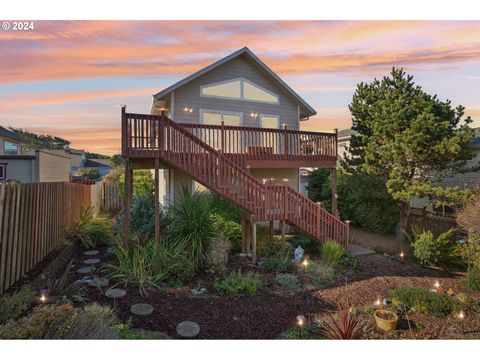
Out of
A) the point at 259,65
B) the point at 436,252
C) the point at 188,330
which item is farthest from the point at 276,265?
the point at 259,65

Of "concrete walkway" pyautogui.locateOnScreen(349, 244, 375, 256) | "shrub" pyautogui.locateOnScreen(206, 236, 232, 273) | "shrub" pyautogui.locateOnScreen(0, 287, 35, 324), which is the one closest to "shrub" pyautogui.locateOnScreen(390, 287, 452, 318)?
"concrete walkway" pyautogui.locateOnScreen(349, 244, 375, 256)

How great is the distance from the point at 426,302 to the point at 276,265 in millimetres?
2822

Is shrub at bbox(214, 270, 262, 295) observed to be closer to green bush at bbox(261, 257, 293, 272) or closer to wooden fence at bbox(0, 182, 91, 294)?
green bush at bbox(261, 257, 293, 272)

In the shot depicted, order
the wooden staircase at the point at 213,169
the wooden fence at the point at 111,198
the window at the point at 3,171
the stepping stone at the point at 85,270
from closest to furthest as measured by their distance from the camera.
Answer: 1. the stepping stone at the point at 85,270
2. the wooden staircase at the point at 213,169
3. the window at the point at 3,171
4. the wooden fence at the point at 111,198

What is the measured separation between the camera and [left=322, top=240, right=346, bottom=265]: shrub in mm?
6702

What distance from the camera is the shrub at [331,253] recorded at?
22.0ft

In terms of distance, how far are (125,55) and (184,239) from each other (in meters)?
3.84

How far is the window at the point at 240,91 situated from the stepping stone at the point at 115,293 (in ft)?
22.3

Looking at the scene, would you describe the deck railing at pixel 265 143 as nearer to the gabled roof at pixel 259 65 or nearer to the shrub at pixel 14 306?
the gabled roof at pixel 259 65

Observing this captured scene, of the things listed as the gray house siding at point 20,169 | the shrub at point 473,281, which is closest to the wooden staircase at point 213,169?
the shrub at point 473,281

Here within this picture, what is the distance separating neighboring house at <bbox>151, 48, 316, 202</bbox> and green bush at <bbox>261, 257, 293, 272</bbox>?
2885 millimetres

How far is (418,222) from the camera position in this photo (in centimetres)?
934

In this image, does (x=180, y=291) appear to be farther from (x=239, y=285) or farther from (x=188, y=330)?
(x=188, y=330)
